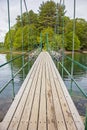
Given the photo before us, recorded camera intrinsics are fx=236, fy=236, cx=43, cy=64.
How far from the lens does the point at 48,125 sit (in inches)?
81.8

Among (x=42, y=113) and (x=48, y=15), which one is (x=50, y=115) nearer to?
(x=42, y=113)

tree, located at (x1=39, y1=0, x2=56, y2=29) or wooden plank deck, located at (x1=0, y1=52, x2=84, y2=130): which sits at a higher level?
tree, located at (x1=39, y1=0, x2=56, y2=29)

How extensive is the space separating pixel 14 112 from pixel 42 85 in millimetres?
1498

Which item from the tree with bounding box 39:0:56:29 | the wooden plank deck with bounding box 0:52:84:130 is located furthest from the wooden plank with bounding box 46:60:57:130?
the tree with bounding box 39:0:56:29

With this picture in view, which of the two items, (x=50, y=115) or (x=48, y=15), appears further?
(x=48, y=15)

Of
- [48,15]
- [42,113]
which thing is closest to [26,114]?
[42,113]

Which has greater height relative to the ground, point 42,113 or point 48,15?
point 48,15

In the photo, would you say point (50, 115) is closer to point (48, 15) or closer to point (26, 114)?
point (26, 114)

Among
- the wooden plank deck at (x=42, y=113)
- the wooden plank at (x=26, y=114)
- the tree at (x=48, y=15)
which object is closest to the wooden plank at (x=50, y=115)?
the wooden plank deck at (x=42, y=113)

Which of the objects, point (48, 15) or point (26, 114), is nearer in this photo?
point (26, 114)

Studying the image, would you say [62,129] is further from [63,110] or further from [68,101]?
[68,101]

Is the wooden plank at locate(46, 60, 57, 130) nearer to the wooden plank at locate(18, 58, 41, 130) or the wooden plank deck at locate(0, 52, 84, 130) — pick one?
the wooden plank deck at locate(0, 52, 84, 130)

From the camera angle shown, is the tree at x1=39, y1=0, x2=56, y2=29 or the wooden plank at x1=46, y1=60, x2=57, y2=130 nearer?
the wooden plank at x1=46, y1=60, x2=57, y2=130

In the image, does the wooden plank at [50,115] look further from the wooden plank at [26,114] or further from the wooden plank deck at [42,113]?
the wooden plank at [26,114]
